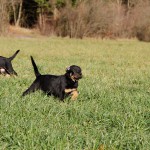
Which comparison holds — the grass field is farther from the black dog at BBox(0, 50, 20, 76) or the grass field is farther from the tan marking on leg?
the black dog at BBox(0, 50, 20, 76)

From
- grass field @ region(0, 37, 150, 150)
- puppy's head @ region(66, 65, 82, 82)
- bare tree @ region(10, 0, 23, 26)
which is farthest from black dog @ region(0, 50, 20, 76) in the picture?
bare tree @ region(10, 0, 23, 26)

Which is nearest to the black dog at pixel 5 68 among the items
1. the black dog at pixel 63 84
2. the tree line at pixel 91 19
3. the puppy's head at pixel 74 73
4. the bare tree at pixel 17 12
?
the black dog at pixel 63 84

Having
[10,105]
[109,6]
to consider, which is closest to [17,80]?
[10,105]

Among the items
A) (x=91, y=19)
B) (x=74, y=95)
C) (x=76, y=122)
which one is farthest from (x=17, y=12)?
(x=76, y=122)

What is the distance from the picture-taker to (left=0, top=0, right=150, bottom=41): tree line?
122ft

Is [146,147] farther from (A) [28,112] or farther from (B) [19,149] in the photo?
(A) [28,112]

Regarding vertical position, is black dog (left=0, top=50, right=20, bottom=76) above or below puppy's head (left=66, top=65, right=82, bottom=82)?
below

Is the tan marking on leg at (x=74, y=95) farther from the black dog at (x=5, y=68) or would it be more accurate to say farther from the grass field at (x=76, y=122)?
the black dog at (x=5, y=68)

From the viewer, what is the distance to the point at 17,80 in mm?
8477

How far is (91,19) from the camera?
37.7m

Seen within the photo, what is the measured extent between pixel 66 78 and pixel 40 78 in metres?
0.64

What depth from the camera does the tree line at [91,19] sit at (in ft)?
122

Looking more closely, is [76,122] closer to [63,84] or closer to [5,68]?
[63,84]

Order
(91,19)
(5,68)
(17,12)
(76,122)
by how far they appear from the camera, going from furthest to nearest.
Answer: (17,12) → (91,19) → (5,68) → (76,122)
